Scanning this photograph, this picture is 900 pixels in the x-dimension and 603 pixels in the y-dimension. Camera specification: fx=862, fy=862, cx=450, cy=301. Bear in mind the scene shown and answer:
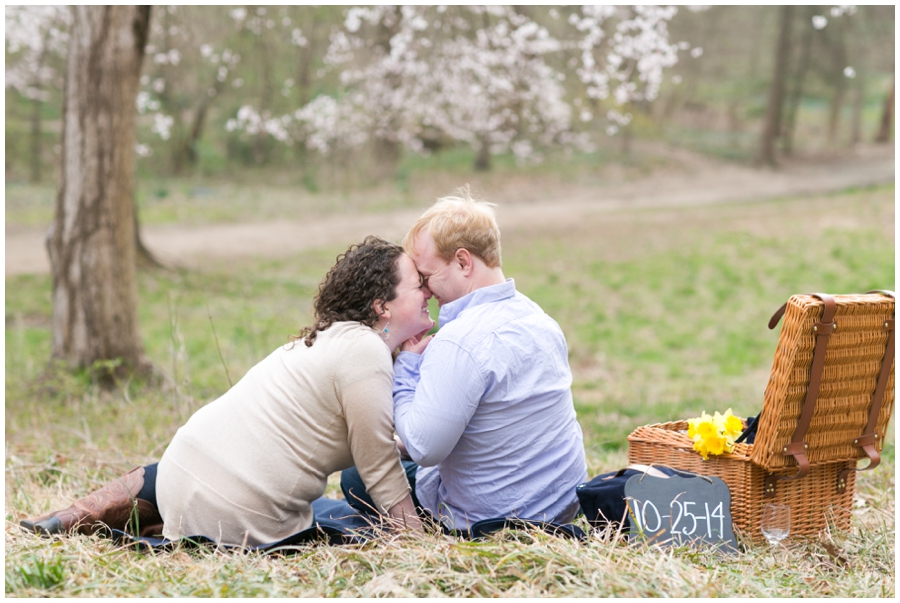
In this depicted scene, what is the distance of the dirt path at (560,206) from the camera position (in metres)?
14.4

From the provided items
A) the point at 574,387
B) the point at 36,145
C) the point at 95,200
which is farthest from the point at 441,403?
the point at 36,145

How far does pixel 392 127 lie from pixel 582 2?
621cm

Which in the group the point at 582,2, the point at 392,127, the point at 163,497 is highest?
the point at 582,2

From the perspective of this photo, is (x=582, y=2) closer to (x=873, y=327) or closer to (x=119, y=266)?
(x=119, y=266)

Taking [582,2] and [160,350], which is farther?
[582,2]

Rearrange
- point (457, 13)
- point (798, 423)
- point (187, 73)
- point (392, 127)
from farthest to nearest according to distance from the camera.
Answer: point (187, 73) < point (392, 127) < point (457, 13) < point (798, 423)

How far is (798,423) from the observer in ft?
9.56

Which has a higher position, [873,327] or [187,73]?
[187,73]

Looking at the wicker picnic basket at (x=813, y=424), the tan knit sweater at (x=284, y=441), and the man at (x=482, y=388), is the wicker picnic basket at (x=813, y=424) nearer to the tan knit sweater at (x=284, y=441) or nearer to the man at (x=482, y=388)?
the man at (x=482, y=388)

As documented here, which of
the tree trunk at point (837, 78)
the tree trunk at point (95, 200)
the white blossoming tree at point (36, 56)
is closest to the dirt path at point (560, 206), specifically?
the tree trunk at point (837, 78)

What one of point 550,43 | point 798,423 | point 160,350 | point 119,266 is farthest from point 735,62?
point 798,423

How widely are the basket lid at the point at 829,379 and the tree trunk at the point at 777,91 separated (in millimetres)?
22088

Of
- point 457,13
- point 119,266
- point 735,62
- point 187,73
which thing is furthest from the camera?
point 735,62

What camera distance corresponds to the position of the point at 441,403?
105 inches
